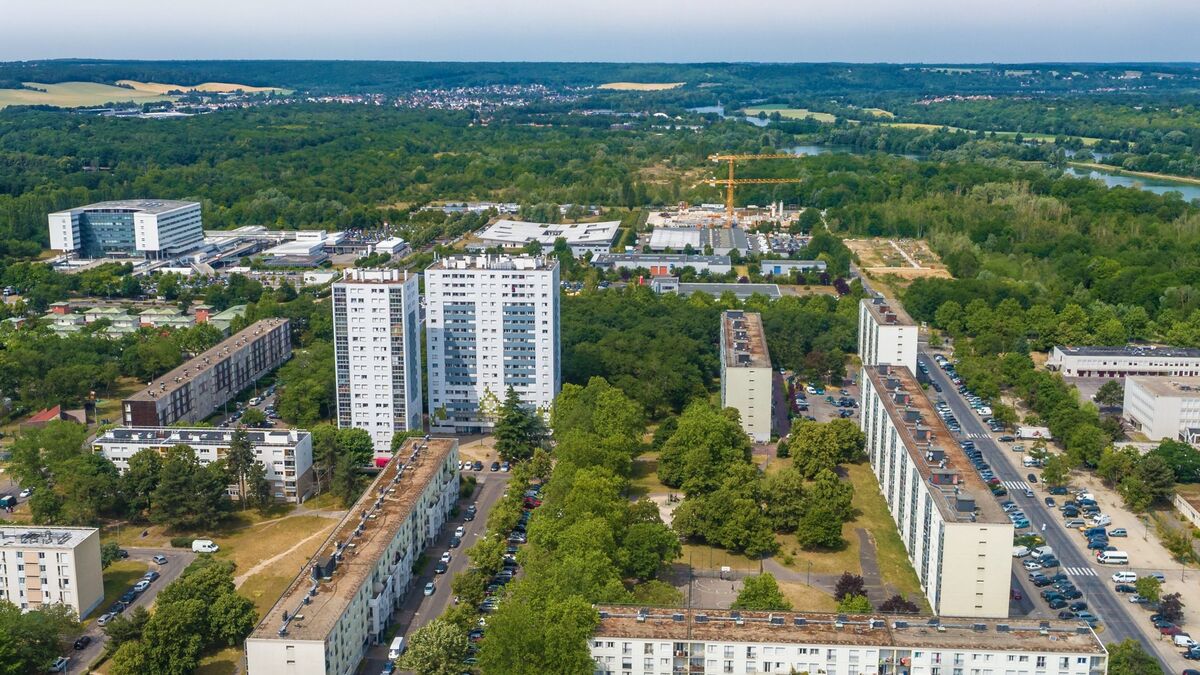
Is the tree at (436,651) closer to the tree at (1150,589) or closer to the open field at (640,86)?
the tree at (1150,589)

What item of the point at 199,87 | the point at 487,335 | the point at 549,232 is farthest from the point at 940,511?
the point at 199,87

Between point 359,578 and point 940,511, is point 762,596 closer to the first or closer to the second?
point 940,511

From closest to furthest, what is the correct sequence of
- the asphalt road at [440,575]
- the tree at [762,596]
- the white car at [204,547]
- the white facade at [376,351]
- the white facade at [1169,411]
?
the tree at [762,596] → the asphalt road at [440,575] → the white car at [204,547] → the white facade at [376,351] → the white facade at [1169,411]

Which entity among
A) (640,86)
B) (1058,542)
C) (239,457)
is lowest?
(1058,542)

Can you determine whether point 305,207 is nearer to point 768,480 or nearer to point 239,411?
point 239,411

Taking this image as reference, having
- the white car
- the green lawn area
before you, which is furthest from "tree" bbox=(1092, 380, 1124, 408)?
the green lawn area

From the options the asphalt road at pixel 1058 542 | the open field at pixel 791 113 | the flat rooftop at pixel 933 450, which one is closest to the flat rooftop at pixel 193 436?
the flat rooftop at pixel 933 450
